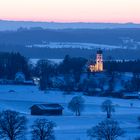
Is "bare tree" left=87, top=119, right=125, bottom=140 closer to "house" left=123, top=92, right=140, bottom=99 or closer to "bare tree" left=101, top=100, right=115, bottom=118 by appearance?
"bare tree" left=101, top=100, right=115, bottom=118

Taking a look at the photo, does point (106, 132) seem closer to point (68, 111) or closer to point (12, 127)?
point (12, 127)

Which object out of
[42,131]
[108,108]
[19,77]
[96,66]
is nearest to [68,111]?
[108,108]

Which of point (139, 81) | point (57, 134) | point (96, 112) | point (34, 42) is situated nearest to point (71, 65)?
point (139, 81)

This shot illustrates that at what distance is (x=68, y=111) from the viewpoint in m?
30.3

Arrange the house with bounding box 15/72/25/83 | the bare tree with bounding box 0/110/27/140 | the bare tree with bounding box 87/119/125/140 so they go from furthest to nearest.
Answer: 1. the house with bounding box 15/72/25/83
2. the bare tree with bounding box 0/110/27/140
3. the bare tree with bounding box 87/119/125/140

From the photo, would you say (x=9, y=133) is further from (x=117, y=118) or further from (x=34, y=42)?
(x=34, y=42)

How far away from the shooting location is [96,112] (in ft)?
97.5

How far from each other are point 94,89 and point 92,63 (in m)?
12.8

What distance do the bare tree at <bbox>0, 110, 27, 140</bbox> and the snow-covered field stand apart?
977 millimetres

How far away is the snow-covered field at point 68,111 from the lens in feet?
76.1

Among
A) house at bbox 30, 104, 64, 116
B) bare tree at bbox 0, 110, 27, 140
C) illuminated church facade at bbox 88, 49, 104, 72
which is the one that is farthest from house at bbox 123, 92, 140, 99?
bare tree at bbox 0, 110, 27, 140

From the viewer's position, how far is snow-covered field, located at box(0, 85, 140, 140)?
2319 centimetres

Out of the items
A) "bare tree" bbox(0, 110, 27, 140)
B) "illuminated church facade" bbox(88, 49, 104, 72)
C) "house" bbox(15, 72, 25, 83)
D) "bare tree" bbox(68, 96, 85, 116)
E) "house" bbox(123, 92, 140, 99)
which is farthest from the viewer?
"illuminated church facade" bbox(88, 49, 104, 72)

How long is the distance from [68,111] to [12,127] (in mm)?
9280
